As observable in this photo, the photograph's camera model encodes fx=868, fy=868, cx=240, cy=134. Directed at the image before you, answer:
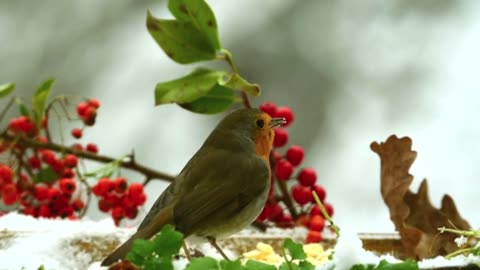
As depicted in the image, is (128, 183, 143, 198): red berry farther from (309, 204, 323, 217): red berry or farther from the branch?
(309, 204, 323, 217): red berry

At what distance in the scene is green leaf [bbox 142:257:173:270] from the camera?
0.72 meters

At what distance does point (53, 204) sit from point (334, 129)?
55.9 inches

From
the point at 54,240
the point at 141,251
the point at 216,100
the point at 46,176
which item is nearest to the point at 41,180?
the point at 46,176

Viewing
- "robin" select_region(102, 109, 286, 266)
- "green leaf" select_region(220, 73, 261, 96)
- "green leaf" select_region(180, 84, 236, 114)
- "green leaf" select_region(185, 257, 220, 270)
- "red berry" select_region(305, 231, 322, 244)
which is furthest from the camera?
"red berry" select_region(305, 231, 322, 244)

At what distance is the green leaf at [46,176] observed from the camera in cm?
157

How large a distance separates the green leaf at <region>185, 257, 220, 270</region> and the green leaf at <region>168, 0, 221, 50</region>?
18.6 inches

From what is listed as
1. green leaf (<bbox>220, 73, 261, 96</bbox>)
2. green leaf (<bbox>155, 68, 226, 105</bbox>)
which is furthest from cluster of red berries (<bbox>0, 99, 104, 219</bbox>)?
green leaf (<bbox>220, 73, 261, 96</bbox>)

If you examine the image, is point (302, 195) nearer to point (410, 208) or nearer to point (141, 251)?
point (410, 208)

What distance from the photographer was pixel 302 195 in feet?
4.86

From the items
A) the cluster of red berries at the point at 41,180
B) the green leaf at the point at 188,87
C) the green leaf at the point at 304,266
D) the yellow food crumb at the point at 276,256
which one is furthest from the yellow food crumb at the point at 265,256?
the cluster of red berries at the point at 41,180

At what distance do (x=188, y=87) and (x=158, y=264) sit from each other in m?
0.46

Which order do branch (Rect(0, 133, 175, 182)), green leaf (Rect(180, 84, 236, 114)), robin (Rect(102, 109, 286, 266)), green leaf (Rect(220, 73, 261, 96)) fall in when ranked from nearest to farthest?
robin (Rect(102, 109, 286, 266)), green leaf (Rect(220, 73, 261, 96)), green leaf (Rect(180, 84, 236, 114)), branch (Rect(0, 133, 175, 182))

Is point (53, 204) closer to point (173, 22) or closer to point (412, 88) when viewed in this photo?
point (173, 22)

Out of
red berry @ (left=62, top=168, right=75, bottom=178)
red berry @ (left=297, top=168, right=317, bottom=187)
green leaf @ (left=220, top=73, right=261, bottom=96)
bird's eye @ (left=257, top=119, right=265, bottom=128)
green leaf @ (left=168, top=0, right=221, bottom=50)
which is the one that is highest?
green leaf @ (left=168, top=0, right=221, bottom=50)
